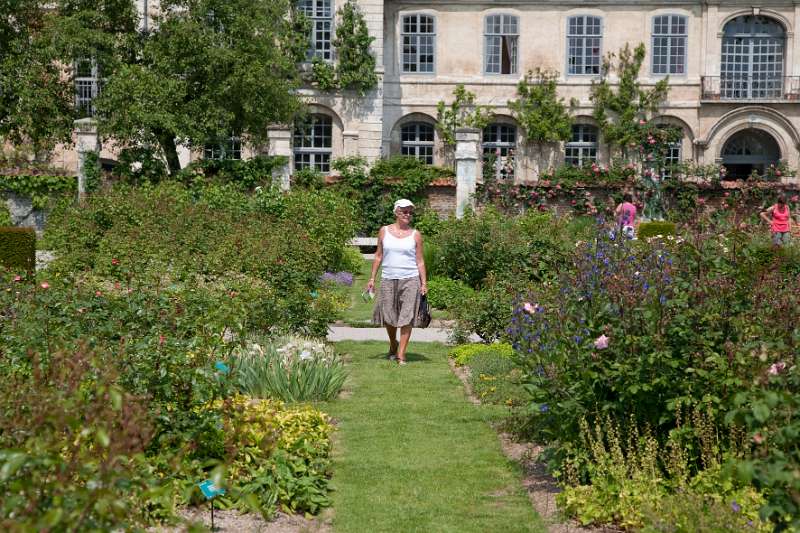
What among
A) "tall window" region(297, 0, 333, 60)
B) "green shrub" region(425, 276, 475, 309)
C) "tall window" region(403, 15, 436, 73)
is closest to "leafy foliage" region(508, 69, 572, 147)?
"tall window" region(403, 15, 436, 73)

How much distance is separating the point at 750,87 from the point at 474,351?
85.3ft

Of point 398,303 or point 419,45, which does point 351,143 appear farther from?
point 398,303

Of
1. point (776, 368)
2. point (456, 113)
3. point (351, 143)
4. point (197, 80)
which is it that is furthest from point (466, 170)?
point (776, 368)

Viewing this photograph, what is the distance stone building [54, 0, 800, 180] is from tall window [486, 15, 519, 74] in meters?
0.03

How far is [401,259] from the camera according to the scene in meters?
10.7

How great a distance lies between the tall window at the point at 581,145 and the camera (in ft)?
113

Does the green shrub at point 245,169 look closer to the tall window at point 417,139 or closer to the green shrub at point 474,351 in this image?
the tall window at point 417,139

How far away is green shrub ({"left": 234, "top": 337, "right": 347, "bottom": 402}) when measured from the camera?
8266mm

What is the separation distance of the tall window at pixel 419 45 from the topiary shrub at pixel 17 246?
62.3 ft

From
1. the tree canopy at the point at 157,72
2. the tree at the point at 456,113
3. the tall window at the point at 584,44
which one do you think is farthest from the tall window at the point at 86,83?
the tall window at the point at 584,44

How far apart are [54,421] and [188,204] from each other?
1443cm

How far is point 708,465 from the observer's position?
5859mm

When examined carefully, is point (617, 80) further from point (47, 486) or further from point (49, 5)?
point (47, 486)

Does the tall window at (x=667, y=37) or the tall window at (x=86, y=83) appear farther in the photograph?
the tall window at (x=667, y=37)
